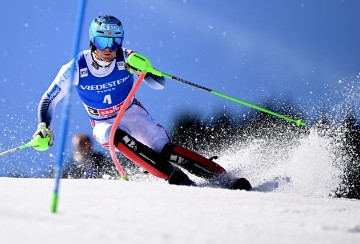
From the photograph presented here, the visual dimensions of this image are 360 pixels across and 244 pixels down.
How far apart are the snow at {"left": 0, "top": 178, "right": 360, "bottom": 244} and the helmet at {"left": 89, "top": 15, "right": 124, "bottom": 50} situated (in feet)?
8.34

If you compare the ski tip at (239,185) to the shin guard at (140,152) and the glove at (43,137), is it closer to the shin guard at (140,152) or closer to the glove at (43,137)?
the shin guard at (140,152)

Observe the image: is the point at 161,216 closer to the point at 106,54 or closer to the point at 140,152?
the point at 140,152

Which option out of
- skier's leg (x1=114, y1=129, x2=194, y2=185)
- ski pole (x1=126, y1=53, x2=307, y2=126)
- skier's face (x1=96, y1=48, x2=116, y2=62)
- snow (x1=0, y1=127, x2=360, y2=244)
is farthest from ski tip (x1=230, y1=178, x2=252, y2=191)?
skier's face (x1=96, y1=48, x2=116, y2=62)

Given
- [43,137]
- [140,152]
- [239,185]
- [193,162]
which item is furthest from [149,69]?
[239,185]

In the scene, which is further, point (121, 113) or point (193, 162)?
point (193, 162)

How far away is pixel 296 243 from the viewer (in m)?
2.53

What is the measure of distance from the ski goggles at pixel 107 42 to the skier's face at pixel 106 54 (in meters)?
0.05

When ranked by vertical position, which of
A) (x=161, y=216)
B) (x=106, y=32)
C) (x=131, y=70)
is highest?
(x=106, y=32)

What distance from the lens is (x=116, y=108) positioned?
6652 mm

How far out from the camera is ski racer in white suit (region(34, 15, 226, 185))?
5.96m

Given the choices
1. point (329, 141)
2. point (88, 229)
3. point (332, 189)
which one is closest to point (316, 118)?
point (329, 141)

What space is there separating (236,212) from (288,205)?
0.50 m

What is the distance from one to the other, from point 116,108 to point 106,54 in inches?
28.0

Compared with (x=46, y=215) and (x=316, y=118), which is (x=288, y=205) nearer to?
(x=46, y=215)
